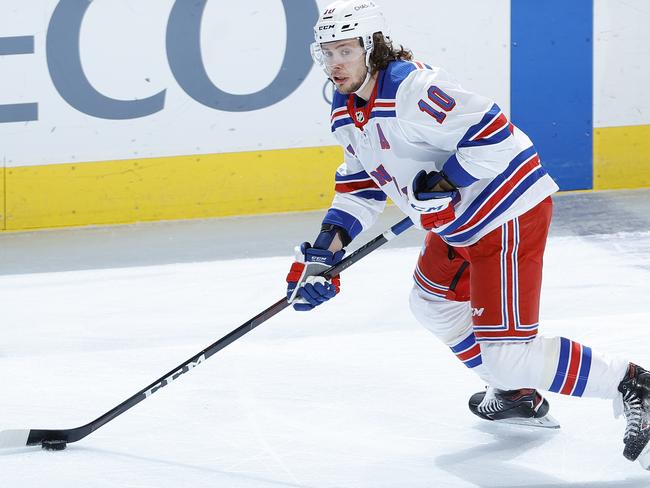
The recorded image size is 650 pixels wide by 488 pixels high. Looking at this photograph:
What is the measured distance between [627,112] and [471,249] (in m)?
3.30

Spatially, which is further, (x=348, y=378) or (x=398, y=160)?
(x=348, y=378)

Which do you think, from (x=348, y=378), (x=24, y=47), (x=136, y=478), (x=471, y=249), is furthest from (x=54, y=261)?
(x=471, y=249)

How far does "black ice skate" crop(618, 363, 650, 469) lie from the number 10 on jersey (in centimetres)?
68

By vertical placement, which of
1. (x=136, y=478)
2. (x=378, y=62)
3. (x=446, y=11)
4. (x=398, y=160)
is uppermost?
(x=446, y=11)

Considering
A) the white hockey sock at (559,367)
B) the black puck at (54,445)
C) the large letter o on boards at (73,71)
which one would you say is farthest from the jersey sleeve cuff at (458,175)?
the large letter o on boards at (73,71)

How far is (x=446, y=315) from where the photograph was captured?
2721 millimetres

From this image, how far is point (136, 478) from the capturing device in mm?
2549

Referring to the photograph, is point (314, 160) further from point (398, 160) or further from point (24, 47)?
point (398, 160)

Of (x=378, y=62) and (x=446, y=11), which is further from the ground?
(x=446, y=11)

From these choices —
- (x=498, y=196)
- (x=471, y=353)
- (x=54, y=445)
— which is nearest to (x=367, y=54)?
(x=498, y=196)

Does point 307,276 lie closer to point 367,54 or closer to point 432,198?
point 432,198

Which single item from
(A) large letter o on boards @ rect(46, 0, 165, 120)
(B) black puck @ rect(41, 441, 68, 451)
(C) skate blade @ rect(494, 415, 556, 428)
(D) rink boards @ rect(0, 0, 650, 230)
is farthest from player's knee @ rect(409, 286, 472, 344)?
(A) large letter o on boards @ rect(46, 0, 165, 120)

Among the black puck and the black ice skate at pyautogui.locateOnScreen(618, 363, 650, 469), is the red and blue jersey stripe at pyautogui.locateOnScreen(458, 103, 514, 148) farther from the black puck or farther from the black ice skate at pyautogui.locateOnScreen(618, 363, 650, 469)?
the black puck

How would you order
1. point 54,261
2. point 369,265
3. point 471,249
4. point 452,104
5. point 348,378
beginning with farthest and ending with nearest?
point 54,261 → point 369,265 → point 348,378 → point 471,249 → point 452,104
